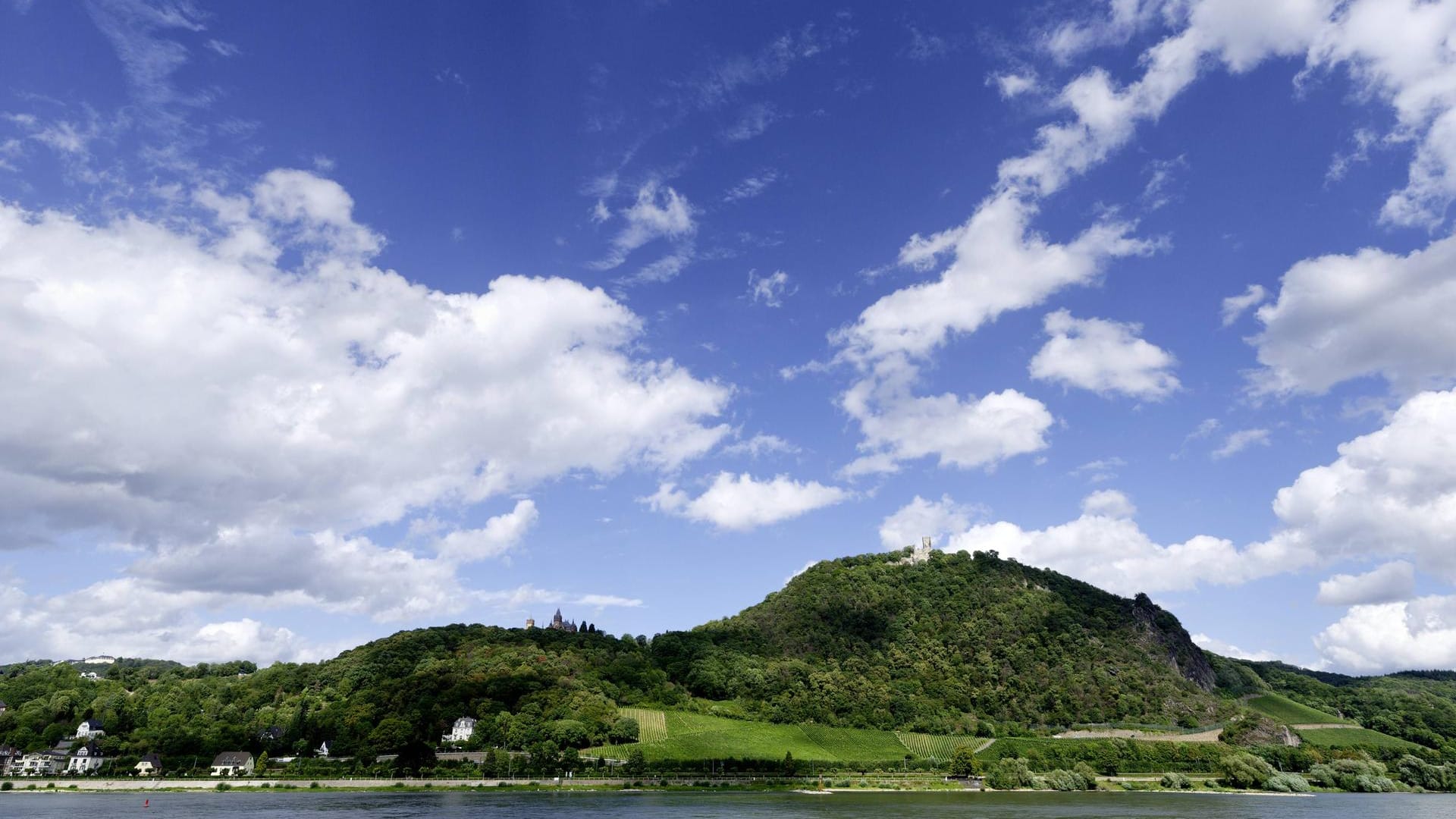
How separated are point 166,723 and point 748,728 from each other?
10310 centimetres

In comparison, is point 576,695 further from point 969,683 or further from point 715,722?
point 969,683

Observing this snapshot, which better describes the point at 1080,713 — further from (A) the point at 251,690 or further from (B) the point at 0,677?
(B) the point at 0,677

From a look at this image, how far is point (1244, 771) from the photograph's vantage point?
408 feet

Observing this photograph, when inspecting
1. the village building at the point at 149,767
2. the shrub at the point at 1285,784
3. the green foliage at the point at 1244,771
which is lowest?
the shrub at the point at 1285,784

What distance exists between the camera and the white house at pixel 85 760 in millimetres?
130125

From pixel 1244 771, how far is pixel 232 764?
6111 inches

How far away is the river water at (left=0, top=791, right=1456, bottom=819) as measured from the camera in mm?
77938

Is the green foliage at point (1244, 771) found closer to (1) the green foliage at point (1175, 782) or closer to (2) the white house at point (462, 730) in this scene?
(1) the green foliage at point (1175, 782)

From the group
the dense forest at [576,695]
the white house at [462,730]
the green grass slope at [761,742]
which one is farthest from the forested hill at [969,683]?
the white house at [462,730]

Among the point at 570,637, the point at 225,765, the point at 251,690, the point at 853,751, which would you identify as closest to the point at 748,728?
the point at 853,751

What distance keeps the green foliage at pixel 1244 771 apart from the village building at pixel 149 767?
534ft

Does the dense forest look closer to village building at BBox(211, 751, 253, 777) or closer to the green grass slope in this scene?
village building at BBox(211, 751, 253, 777)

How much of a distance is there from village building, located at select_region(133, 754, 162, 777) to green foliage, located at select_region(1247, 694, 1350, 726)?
209506 mm

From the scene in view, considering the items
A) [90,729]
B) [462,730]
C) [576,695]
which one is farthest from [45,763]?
[576,695]
